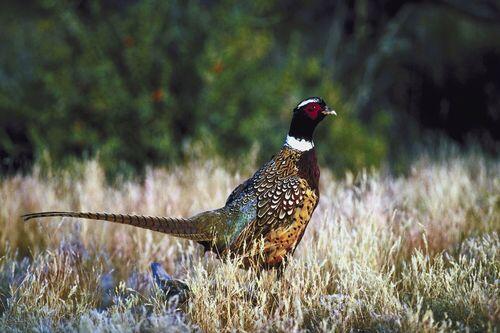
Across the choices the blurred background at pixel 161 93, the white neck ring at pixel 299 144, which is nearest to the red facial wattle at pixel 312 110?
the white neck ring at pixel 299 144

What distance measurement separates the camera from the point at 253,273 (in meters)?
4.66

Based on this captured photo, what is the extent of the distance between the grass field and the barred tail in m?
0.22

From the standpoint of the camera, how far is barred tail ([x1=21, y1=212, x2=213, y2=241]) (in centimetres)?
425

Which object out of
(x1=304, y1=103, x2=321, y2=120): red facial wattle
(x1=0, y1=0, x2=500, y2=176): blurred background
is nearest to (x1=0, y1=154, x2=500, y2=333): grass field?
(x1=304, y1=103, x2=321, y2=120): red facial wattle

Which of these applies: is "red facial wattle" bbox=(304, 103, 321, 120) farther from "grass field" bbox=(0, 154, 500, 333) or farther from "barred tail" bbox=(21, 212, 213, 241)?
"barred tail" bbox=(21, 212, 213, 241)

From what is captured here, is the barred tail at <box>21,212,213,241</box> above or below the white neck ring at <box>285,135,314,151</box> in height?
below

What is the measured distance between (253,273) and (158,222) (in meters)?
0.64

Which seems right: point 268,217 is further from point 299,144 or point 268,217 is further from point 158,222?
point 158,222

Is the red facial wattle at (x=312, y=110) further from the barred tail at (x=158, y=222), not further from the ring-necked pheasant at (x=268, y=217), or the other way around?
the barred tail at (x=158, y=222)

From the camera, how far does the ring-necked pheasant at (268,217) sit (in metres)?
4.68

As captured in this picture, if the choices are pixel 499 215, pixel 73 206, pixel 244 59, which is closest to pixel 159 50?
pixel 244 59

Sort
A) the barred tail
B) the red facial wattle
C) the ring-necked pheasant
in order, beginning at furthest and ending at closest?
1. the red facial wattle
2. the ring-necked pheasant
3. the barred tail

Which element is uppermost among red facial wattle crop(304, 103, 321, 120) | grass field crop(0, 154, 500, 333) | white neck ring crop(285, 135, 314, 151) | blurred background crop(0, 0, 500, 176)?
blurred background crop(0, 0, 500, 176)

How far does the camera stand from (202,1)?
40.9ft
